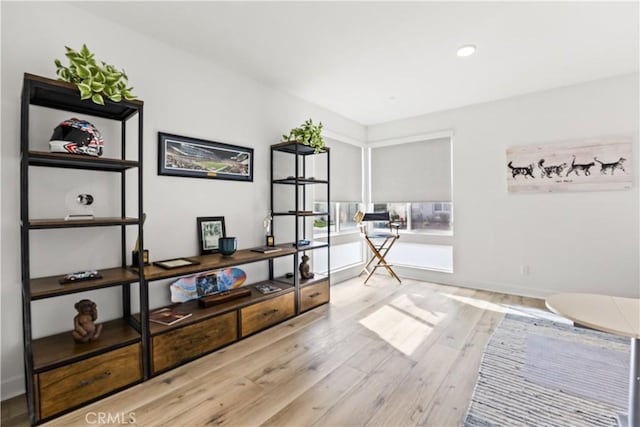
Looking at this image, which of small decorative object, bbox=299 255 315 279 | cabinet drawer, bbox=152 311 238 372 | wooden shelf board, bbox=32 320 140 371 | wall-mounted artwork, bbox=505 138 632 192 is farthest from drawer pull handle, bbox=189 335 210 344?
wall-mounted artwork, bbox=505 138 632 192

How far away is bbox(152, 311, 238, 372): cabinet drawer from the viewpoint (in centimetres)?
212

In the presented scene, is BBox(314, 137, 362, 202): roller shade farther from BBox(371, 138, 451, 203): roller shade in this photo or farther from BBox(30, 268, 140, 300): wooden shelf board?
BBox(30, 268, 140, 300): wooden shelf board

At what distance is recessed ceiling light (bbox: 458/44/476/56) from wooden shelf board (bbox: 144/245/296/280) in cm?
253

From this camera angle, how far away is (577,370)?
2.15 metres

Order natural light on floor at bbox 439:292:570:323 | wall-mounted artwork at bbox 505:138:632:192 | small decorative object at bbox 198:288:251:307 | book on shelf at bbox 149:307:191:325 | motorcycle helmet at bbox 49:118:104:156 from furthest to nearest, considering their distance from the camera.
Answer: wall-mounted artwork at bbox 505:138:632:192 → natural light on floor at bbox 439:292:570:323 → small decorative object at bbox 198:288:251:307 → book on shelf at bbox 149:307:191:325 → motorcycle helmet at bbox 49:118:104:156

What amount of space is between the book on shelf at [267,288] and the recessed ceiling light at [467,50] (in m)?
2.90

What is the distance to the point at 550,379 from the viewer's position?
6.75 ft

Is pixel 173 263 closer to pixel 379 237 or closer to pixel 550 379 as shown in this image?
pixel 550 379

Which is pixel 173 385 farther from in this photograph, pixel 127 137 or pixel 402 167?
pixel 402 167

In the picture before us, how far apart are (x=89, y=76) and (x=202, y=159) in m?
1.14

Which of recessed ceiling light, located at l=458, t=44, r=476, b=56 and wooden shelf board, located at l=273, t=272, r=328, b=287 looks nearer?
recessed ceiling light, located at l=458, t=44, r=476, b=56

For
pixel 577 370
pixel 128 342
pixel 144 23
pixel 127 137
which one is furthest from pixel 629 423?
pixel 144 23

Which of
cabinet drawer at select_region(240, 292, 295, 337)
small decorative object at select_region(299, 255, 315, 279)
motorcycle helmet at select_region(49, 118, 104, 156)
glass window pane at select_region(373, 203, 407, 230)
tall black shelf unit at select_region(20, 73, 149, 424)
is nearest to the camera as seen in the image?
tall black shelf unit at select_region(20, 73, 149, 424)

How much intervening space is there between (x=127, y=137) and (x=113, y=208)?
22.5 inches
